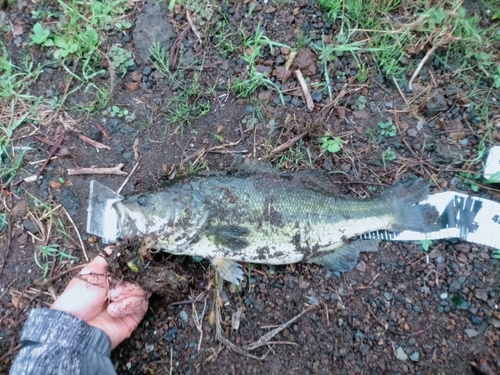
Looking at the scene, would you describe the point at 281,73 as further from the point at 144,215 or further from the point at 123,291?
the point at 123,291

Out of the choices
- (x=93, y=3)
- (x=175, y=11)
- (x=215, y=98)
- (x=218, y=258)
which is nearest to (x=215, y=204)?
(x=218, y=258)

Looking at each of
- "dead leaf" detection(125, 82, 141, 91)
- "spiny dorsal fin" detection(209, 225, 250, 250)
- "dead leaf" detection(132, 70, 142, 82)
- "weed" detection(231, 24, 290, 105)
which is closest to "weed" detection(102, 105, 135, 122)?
"dead leaf" detection(125, 82, 141, 91)

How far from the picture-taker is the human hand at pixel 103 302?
3484mm

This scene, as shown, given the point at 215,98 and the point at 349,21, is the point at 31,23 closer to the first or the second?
the point at 215,98

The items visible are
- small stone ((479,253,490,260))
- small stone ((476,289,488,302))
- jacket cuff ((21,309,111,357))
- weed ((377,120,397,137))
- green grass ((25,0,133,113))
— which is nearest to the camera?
jacket cuff ((21,309,111,357))

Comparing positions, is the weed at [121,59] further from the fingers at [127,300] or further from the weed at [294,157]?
the fingers at [127,300]

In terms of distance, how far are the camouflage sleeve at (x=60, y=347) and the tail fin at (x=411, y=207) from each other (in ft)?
9.45

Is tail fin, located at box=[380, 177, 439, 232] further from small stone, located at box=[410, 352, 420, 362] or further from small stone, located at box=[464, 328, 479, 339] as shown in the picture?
small stone, located at box=[410, 352, 420, 362]

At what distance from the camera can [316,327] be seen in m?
3.76

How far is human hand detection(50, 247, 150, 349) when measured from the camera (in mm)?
3484

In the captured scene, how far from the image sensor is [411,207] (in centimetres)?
377

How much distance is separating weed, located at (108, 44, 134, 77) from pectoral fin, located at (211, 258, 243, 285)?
232 cm

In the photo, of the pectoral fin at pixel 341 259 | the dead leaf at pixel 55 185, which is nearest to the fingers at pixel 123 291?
the dead leaf at pixel 55 185

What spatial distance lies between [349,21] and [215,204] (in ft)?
8.52
